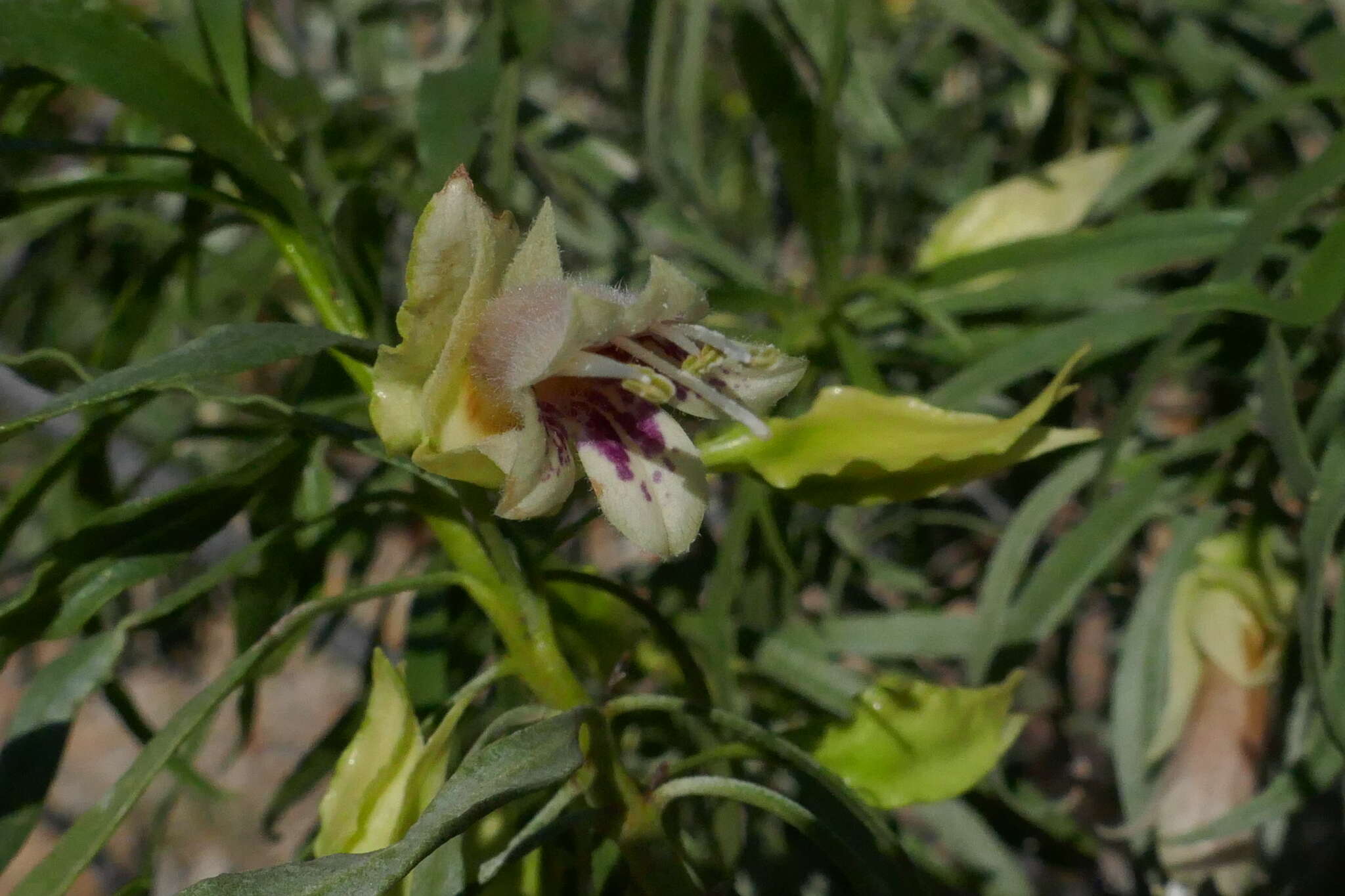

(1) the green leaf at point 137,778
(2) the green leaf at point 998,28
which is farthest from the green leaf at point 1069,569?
(1) the green leaf at point 137,778

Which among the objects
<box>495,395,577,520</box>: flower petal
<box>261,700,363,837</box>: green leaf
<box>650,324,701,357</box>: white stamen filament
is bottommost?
<box>261,700,363,837</box>: green leaf

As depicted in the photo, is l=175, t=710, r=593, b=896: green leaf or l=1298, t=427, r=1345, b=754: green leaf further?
l=1298, t=427, r=1345, b=754: green leaf

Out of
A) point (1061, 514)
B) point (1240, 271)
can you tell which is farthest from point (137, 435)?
point (1061, 514)

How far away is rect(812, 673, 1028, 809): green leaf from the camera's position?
696 mm

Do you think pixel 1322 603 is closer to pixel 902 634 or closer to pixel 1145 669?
pixel 1145 669

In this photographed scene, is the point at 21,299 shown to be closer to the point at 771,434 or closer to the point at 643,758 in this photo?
the point at 643,758

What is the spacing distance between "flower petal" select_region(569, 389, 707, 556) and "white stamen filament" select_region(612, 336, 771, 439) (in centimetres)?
2

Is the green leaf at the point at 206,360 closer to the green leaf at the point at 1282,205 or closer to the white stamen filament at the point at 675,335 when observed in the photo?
the white stamen filament at the point at 675,335

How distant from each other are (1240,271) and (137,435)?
48.7 inches

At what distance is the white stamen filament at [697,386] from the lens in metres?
0.56

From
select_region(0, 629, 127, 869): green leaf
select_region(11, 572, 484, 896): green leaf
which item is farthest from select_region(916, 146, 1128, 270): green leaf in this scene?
select_region(0, 629, 127, 869): green leaf

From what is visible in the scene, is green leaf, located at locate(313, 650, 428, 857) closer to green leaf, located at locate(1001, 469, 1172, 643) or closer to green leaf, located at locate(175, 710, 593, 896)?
green leaf, located at locate(175, 710, 593, 896)

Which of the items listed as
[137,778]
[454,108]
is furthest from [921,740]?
[454,108]

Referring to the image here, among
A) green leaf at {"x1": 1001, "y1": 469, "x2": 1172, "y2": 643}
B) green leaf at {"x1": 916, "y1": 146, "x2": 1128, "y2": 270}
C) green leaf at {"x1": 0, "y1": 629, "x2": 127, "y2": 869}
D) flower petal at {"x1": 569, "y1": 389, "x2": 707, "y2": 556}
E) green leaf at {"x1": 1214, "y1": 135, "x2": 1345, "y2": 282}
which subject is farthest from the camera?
green leaf at {"x1": 916, "y1": 146, "x2": 1128, "y2": 270}
